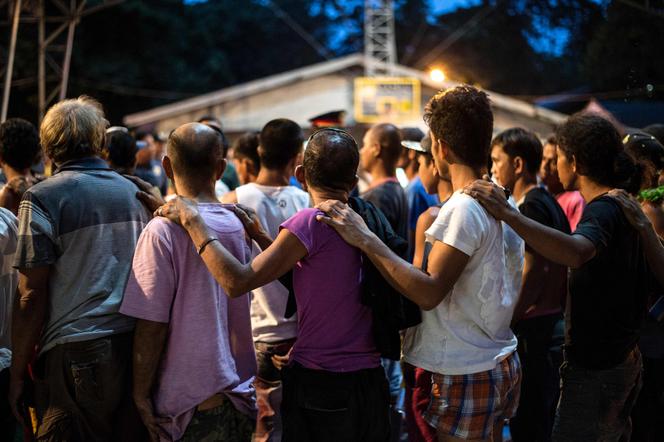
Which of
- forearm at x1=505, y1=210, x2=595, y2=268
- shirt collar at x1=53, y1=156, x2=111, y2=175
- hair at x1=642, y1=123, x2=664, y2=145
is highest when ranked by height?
hair at x1=642, y1=123, x2=664, y2=145

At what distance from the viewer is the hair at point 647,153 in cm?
391

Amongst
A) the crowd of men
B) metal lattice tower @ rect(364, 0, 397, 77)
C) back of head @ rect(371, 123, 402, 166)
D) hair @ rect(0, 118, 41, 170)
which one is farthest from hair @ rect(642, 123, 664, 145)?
metal lattice tower @ rect(364, 0, 397, 77)

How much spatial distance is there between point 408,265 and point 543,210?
1.72m

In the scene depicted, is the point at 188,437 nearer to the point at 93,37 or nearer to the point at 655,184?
the point at 655,184

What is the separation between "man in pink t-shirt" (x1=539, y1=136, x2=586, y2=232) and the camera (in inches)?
203

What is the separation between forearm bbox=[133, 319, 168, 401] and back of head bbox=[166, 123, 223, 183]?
0.66 metres

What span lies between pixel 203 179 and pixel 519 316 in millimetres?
2020

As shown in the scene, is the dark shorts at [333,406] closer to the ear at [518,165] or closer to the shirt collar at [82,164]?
the shirt collar at [82,164]

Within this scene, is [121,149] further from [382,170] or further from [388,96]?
[388,96]

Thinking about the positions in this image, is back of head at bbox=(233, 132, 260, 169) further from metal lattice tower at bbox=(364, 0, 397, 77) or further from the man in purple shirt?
metal lattice tower at bbox=(364, 0, 397, 77)

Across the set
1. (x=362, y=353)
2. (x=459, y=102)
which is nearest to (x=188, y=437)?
(x=362, y=353)

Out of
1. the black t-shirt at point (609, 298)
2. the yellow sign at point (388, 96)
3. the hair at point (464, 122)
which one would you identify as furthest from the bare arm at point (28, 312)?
the yellow sign at point (388, 96)

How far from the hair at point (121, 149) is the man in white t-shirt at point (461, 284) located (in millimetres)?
2609

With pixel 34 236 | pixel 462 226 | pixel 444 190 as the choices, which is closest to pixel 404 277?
pixel 462 226
